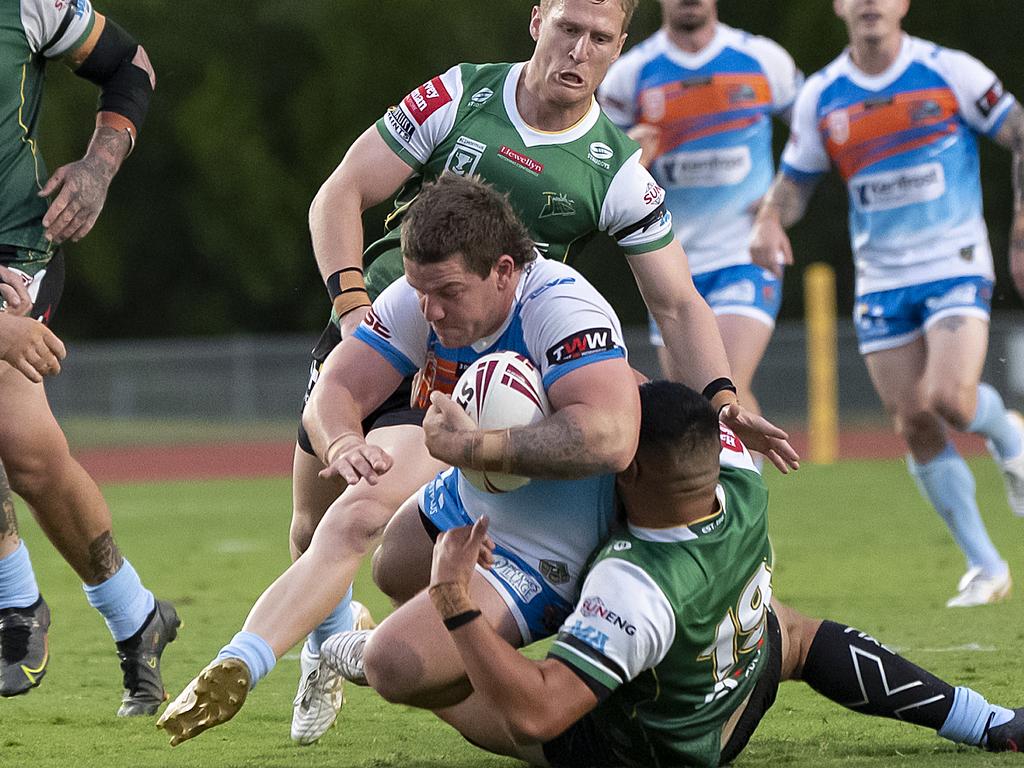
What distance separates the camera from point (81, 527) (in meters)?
5.37

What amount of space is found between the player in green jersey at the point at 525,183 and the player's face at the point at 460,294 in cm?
73

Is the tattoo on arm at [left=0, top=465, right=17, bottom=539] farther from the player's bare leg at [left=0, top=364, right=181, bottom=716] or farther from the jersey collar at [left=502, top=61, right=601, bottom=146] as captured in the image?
the jersey collar at [left=502, top=61, right=601, bottom=146]

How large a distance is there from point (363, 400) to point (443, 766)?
960 mm

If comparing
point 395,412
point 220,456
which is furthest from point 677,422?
point 220,456

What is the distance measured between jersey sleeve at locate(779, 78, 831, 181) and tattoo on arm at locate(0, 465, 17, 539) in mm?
4440

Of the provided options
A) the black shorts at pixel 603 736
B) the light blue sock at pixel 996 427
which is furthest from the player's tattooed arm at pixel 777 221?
the black shorts at pixel 603 736

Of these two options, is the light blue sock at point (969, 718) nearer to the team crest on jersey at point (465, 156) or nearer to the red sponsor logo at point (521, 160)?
the red sponsor logo at point (521, 160)

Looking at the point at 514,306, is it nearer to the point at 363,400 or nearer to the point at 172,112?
the point at 363,400

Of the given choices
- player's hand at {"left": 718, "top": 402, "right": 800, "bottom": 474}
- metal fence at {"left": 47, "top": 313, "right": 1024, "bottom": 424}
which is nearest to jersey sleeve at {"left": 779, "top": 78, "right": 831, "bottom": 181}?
player's hand at {"left": 718, "top": 402, "right": 800, "bottom": 474}

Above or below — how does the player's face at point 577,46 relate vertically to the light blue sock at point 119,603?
above

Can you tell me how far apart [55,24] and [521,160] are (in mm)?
1495

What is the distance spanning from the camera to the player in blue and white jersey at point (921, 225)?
7898mm

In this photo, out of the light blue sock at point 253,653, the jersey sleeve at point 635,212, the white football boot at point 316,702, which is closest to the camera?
the light blue sock at point 253,653

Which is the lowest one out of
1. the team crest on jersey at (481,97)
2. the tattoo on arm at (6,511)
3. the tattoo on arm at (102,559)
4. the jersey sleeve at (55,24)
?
the tattoo on arm at (102,559)
